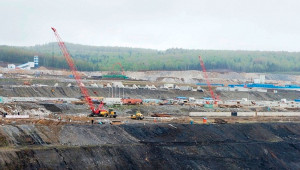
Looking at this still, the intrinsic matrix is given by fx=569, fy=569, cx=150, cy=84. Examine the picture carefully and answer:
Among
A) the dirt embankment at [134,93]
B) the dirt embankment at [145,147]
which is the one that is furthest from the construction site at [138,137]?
the dirt embankment at [134,93]

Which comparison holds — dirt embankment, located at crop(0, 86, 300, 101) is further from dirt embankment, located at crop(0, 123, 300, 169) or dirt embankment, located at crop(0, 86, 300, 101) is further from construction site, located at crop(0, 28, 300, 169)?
dirt embankment, located at crop(0, 123, 300, 169)

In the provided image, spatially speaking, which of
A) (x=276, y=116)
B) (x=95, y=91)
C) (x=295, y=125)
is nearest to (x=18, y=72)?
(x=95, y=91)

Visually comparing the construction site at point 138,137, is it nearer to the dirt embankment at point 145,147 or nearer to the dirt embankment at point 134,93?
the dirt embankment at point 145,147

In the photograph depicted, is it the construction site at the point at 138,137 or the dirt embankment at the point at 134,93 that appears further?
the dirt embankment at the point at 134,93

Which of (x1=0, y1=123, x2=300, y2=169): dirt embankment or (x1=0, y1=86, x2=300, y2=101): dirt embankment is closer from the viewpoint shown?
(x1=0, y1=123, x2=300, y2=169): dirt embankment

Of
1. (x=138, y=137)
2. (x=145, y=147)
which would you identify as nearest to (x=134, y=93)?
(x=138, y=137)

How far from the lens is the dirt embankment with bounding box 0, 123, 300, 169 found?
52.1 meters

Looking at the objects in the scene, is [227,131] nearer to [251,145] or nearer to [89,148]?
[251,145]

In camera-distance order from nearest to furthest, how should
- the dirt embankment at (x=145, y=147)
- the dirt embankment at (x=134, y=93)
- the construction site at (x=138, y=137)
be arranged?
the dirt embankment at (x=145, y=147), the construction site at (x=138, y=137), the dirt embankment at (x=134, y=93)

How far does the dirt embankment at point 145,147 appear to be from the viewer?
5209 cm

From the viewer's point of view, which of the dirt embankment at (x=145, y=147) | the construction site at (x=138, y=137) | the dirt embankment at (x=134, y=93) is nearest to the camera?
the dirt embankment at (x=145, y=147)

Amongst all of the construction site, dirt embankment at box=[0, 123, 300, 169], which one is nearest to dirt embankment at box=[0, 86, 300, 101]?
the construction site

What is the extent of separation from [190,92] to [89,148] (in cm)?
8538

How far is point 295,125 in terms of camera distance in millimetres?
88938
